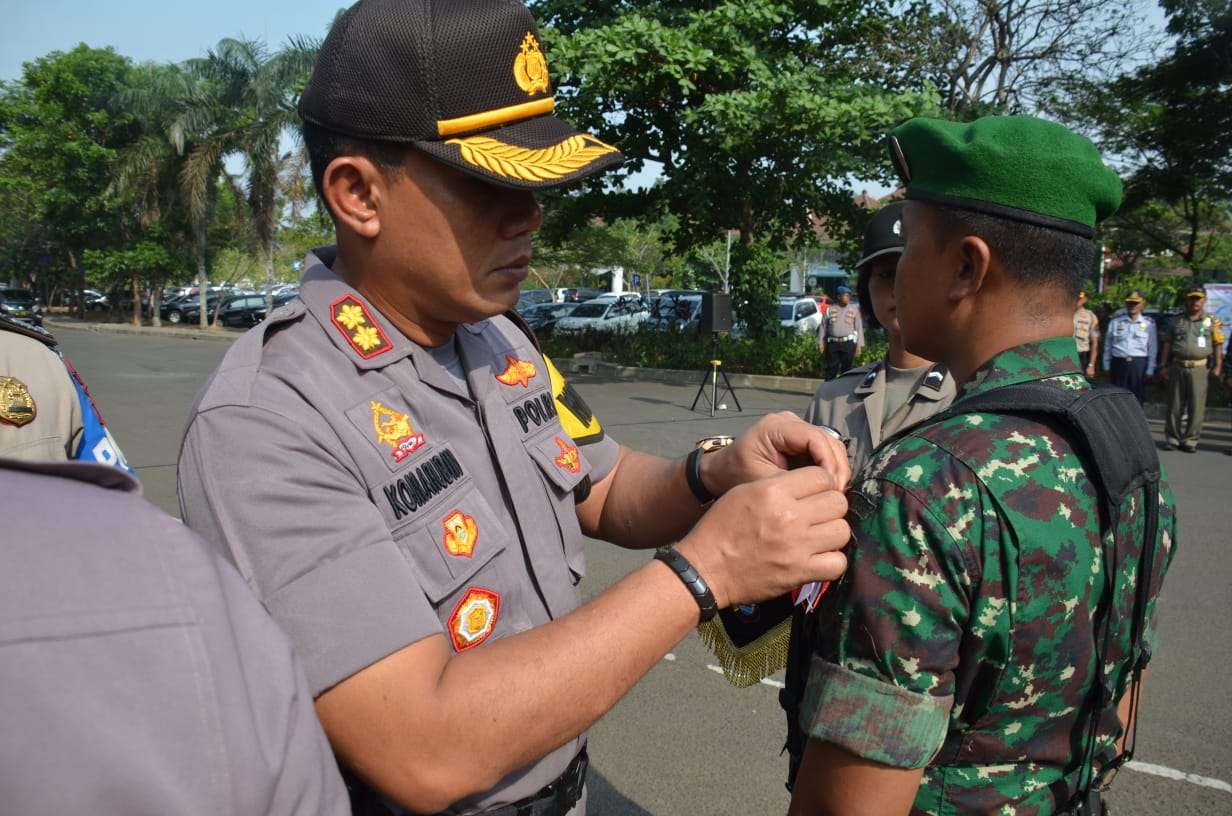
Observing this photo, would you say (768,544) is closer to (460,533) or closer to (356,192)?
(460,533)

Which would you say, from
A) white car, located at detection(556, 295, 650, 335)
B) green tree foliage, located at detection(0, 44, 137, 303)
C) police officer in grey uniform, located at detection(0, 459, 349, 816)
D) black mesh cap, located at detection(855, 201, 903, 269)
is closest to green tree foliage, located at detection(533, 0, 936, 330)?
white car, located at detection(556, 295, 650, 335)

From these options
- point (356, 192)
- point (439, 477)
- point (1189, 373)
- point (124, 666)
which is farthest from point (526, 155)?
point (1189, 373)

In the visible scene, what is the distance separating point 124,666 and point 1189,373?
11107mm

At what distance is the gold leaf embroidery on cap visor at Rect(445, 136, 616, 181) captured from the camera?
1.34 m

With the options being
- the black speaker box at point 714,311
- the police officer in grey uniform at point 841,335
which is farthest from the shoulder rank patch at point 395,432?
the police officer in grey uniform at point 841,335

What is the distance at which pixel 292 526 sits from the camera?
1137mm

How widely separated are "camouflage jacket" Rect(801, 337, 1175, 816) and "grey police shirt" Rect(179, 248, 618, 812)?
1.68 ft

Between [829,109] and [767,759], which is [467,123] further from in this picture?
[829,109]

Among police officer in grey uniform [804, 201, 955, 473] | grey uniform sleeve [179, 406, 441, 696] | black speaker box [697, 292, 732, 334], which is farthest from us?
black speaker box [697, 292, 732, 334]

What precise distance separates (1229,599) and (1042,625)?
4.75m

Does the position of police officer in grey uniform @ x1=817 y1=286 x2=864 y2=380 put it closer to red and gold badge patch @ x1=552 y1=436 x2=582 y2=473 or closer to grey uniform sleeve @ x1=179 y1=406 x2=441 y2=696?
red and gold badge patch @ x1=552 y1=436 x2=582 y2=473

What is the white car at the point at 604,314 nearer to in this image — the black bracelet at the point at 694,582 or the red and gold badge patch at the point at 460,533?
the red and gold badge patch at the point at 460,533

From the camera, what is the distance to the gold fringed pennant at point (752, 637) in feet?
5.71

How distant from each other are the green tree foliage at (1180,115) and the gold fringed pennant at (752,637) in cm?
1612
